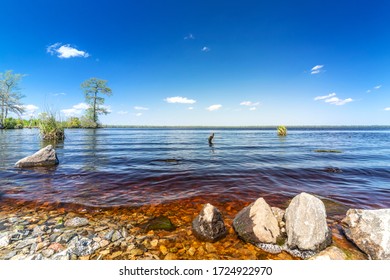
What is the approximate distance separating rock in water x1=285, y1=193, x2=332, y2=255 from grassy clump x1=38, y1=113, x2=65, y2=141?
104ft

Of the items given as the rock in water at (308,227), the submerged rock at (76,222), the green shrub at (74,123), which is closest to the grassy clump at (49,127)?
the submerged rock at (76,222)

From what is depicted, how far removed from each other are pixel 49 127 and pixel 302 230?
32.1 m

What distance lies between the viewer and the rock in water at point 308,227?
11.6ft

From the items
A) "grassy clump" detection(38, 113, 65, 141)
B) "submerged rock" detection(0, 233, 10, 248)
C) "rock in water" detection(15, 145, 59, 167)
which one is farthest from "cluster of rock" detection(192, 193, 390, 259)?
"grassy clump" detection(38, 113, 65, 141)

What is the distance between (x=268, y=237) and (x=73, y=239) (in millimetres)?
4220

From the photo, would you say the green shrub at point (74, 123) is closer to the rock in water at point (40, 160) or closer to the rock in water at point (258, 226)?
the rock in water at point (40, 160)

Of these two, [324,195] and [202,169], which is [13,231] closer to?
[202,169]

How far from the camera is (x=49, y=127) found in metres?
25.5

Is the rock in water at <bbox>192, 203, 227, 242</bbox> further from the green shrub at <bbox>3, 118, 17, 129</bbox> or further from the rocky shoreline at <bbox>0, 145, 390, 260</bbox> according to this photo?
the green shrub at <bbox>3, 118, 17, 129</bbox>

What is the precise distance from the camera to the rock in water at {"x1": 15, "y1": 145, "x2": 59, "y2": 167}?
10759 millimetres

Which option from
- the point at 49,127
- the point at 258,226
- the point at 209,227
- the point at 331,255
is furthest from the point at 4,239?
the point at 49,127

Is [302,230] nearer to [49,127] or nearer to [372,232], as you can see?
[372,232]
